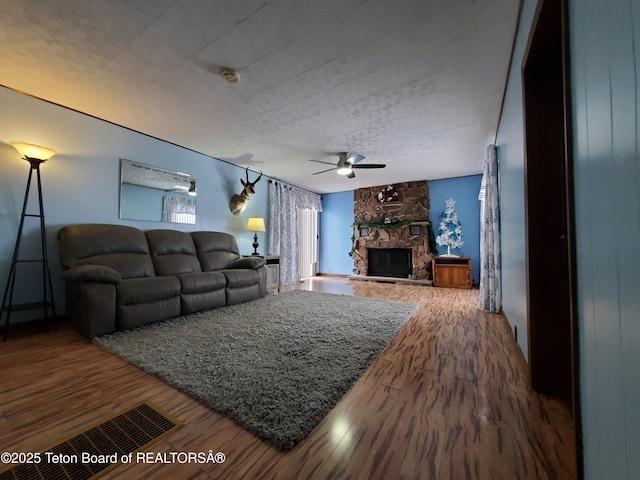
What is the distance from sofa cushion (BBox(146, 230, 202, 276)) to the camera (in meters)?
3.14

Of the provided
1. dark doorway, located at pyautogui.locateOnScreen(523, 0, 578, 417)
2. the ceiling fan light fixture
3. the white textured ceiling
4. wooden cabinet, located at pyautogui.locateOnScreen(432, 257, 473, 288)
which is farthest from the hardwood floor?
wooden cabinet, located at pyautogui.locateOnScreen(432, 257, 473, 288)

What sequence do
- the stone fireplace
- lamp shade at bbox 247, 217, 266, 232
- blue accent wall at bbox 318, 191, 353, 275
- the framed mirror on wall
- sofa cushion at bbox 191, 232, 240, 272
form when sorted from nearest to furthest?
the framed mirror on wall < sofa cushion at bbox 191, 232, 240, 272 < lamp shade at bbox 247, 217, 266, 232 < the stone fireplace < blue accent wall at bbox 318, 191, 353, 275

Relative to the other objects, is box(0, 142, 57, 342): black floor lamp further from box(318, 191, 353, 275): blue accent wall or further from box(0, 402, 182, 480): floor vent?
box(318, 191, 353, 275): blue accent wall

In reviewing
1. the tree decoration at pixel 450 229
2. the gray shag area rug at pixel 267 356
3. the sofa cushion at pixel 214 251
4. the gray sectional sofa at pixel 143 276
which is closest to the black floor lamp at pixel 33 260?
the gray sectional sofa at pixel 143 276

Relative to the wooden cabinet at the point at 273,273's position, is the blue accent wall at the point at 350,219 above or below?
above

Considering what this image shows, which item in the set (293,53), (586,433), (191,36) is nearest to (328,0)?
(293,53)

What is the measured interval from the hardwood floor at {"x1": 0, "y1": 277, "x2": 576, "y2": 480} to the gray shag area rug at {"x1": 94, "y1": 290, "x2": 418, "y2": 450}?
69mm

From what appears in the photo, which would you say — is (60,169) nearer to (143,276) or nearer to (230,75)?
(143,276)

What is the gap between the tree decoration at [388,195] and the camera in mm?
6125

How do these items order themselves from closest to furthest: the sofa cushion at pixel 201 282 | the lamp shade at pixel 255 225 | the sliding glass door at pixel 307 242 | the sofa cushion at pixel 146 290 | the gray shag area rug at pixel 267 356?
the gray shag area rug at pixel 267 356
the sofa cushion at pixel 146 290
the sofa cushion at pixel 201 282
the lamp shade at pixel 255 225
the sliding glass door at pixel 307 242

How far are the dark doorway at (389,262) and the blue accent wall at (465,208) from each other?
790 millimetres

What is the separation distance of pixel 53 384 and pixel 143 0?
2.41 metres

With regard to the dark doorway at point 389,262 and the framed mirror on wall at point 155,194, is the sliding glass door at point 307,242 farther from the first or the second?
the framed mirror on wall at point 155,194

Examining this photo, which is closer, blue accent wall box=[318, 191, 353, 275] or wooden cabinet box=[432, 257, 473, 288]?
wooden cabinet box=[432, 257, 473, 288]
